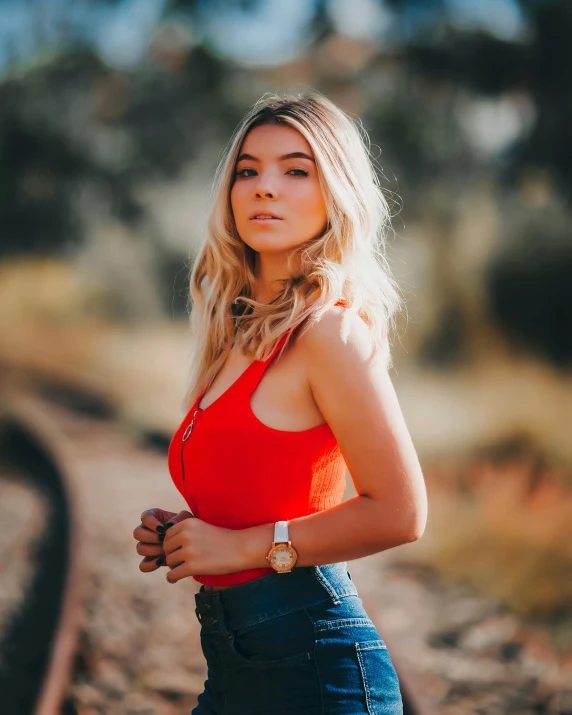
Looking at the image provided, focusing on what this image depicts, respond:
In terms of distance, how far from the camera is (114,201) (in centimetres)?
2081

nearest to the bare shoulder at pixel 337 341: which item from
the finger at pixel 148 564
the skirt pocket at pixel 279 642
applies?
the skirt pocket at pixel 279 642

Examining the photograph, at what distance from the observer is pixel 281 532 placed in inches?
64.4

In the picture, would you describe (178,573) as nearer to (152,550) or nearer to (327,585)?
(152,550)

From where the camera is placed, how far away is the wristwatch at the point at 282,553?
1.63m

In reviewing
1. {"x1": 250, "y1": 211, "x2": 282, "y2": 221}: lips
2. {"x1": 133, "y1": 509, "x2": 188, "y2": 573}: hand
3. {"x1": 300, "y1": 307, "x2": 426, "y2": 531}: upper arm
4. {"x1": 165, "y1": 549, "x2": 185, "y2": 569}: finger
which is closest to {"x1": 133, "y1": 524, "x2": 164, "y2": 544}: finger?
{"x1": 133, "y1": 509, "x2": 188, "y2": 573}: hand

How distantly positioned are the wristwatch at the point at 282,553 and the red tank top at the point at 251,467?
5 centimetres

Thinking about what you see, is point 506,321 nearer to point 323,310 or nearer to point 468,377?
point 468,377

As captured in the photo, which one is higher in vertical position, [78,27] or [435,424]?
[78,27]

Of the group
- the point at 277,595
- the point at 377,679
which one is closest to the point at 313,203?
the point at 277,595

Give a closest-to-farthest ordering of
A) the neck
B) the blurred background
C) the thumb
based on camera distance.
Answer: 1. the thumb
2. the neck
3. the blurred background

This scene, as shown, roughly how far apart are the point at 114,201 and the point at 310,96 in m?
19.6

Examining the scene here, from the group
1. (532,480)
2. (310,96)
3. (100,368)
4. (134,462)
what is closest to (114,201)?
(100,368)

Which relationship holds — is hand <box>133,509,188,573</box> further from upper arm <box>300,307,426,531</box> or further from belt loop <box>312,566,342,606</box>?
upper arm <box>300,307,426,531</box>

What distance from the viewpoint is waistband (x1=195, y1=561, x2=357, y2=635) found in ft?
5.44
